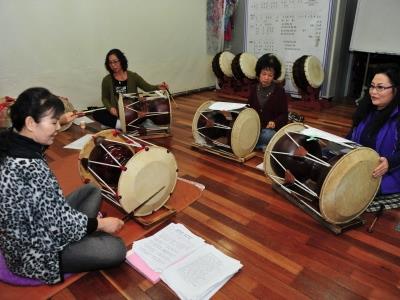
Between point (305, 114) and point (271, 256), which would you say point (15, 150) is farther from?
point (305, 114)

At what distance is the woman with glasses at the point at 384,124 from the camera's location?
202 cm

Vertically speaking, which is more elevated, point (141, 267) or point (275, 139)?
point (275, 139)

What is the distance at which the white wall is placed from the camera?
3680 millimetres

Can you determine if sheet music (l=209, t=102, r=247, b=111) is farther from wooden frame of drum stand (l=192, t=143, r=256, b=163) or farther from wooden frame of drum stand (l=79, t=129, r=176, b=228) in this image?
wooden frame of drum stand (l=79, t=129, r=176, b=228)

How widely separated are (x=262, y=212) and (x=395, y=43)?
3.42m

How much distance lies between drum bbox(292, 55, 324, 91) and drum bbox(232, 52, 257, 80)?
80 centimetres

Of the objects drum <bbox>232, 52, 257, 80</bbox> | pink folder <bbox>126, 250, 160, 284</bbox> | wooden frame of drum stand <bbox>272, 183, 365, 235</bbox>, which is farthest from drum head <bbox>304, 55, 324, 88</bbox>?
pink folder <bbox>126, 250, 160, 284</bbox>

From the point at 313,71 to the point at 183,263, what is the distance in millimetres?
3696

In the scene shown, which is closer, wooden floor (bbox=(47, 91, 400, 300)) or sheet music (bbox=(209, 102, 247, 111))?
wooden floor (bbox=(47, 91, 400, 300))

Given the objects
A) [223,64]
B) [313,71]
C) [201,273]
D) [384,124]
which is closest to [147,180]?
[201,273]

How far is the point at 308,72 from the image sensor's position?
171 inches

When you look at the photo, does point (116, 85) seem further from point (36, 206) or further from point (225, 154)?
point (36, 206)

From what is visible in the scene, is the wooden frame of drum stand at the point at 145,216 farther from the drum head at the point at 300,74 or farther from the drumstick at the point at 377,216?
the drum head at the point at 300,74

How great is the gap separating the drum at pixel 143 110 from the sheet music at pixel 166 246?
1623 mm
